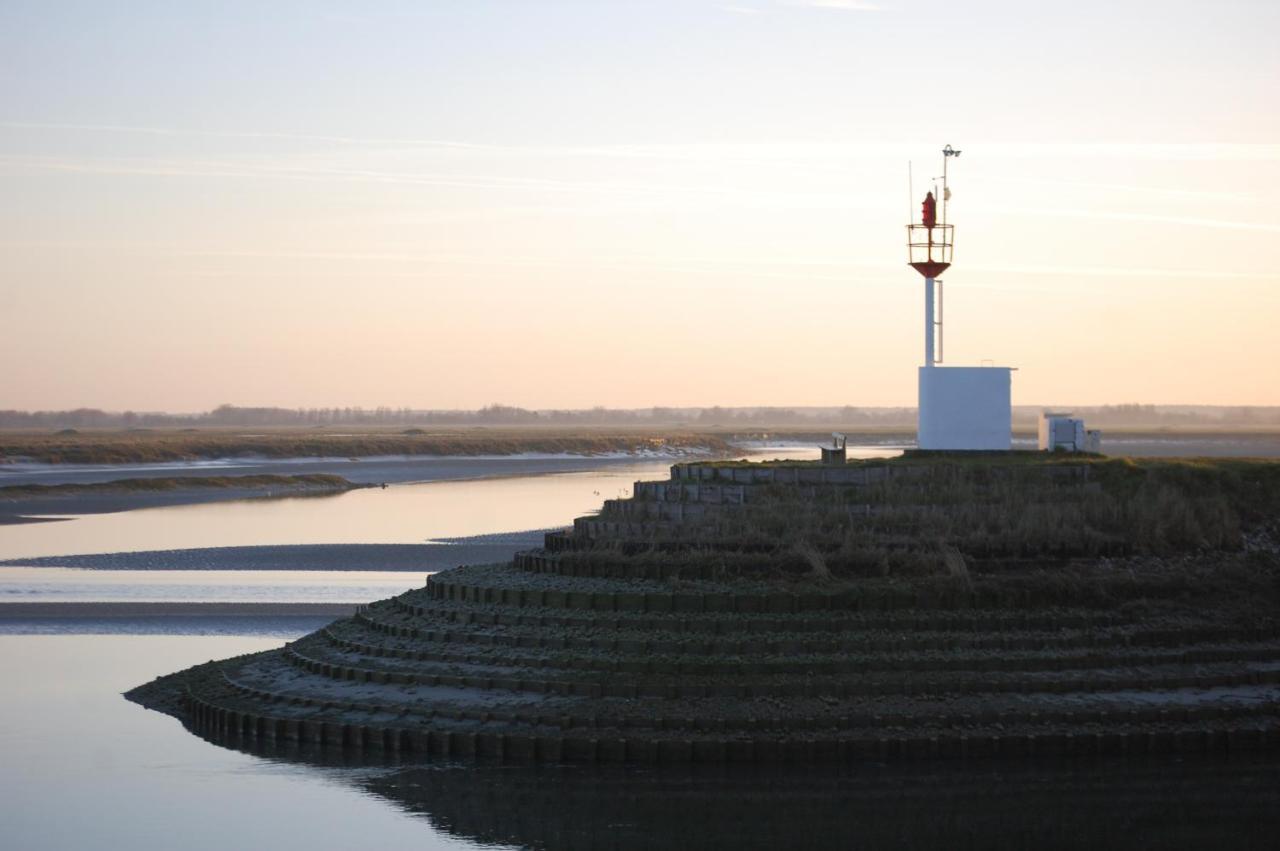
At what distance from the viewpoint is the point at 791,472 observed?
1197 inches

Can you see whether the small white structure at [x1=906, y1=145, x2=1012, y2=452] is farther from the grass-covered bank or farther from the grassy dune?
the grassy dune

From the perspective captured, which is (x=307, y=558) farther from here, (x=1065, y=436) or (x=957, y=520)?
(x=957, y=520)

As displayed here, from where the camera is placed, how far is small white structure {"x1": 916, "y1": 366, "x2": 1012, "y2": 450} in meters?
35.5

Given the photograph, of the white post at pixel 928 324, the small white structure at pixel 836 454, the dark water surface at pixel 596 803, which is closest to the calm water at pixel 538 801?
the dark water surface at pixel 596 803

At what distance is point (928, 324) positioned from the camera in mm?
36250

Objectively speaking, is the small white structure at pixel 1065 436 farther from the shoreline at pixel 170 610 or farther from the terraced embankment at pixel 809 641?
the shoreline at pixel 170 610

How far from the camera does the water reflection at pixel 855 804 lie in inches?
Answer: 725

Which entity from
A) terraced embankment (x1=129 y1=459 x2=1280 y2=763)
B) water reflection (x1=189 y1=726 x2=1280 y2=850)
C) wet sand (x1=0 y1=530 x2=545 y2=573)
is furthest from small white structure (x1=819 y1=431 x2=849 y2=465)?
wet sand (x1=0 y1=530 x2=545 y2=573)

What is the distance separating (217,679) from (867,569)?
11215mm

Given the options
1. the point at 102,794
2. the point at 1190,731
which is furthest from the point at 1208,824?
the point at 102,794

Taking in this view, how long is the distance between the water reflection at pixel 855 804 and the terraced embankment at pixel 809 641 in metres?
0.73

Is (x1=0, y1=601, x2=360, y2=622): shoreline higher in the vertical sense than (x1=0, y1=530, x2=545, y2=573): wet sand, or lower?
lower

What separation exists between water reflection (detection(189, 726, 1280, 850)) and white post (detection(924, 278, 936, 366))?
15795 mm

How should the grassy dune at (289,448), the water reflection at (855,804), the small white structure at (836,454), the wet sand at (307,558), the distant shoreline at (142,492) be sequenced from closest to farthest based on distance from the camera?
the water reflection at (855,804), the small white structure at (836,454), the wet sand at (307,558), the distant shoreline at (142,492), the grassy dune at (289,448)
